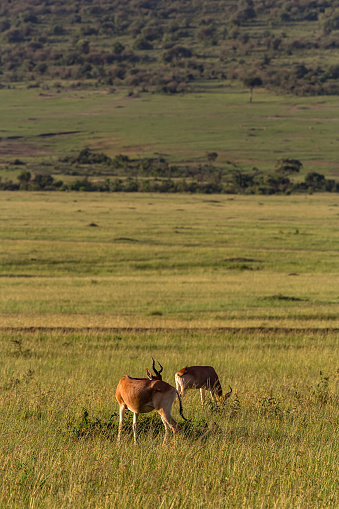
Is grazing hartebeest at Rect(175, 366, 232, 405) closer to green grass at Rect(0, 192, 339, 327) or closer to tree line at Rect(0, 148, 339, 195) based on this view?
green grass at Rect(0, 192, 339, 327)

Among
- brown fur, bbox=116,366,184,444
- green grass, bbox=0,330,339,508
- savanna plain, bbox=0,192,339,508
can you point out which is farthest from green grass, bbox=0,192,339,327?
brown fur, bbox=116,366,184,444

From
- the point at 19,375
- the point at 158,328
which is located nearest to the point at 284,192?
the point at 158,328

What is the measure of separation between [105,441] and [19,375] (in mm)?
5761

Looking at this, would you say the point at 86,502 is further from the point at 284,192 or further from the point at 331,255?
the point at 284,192

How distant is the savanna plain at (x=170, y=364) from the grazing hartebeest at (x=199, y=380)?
0.21 m

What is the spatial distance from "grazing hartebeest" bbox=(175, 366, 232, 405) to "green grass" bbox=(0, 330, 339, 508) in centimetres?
28

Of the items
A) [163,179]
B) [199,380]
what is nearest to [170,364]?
[199,380]

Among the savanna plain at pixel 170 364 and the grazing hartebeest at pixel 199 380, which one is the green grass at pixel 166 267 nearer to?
the savanna plain at pixel 170 364

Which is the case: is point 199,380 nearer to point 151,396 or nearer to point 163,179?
point 151,396

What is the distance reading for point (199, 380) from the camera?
9.00 metres

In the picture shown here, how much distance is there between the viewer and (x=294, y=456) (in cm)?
709

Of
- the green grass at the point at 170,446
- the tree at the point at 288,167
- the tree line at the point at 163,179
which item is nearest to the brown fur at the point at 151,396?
the green grass at the point at 170,446

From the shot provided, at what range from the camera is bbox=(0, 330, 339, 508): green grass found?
6.06 m

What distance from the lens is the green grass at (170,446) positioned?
19.9 ft
